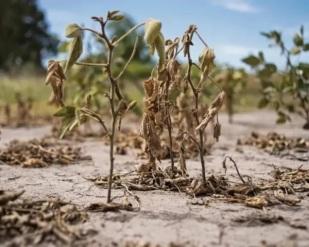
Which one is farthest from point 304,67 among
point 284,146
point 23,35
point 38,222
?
point 23,35

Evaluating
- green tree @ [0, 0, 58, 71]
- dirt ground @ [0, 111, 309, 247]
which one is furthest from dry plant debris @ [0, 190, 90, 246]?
green tree @ [0, 0, 58, 71]

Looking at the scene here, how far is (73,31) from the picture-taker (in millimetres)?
1877

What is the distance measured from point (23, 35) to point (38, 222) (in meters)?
30.6

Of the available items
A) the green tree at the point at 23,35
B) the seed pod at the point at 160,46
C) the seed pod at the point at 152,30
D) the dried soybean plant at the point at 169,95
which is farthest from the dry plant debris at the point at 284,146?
the green tree at the point at 23,35

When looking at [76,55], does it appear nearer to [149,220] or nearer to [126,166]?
[149,220]

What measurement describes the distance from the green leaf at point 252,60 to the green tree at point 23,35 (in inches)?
867

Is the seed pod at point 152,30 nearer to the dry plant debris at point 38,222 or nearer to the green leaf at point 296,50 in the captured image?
the dry plant debris at point 38,222

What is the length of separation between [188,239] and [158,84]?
0.84 metres

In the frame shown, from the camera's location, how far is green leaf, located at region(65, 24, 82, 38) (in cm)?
188

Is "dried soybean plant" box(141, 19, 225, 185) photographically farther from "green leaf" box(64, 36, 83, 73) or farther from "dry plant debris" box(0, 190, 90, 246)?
"dry plant debris" box(0, 190, 90, 246)

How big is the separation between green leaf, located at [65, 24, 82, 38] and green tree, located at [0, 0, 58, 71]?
23.4 m

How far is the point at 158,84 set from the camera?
2238 mm

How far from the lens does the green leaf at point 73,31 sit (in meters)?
1.88

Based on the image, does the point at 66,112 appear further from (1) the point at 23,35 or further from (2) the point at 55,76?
(1) the point at 23,35
